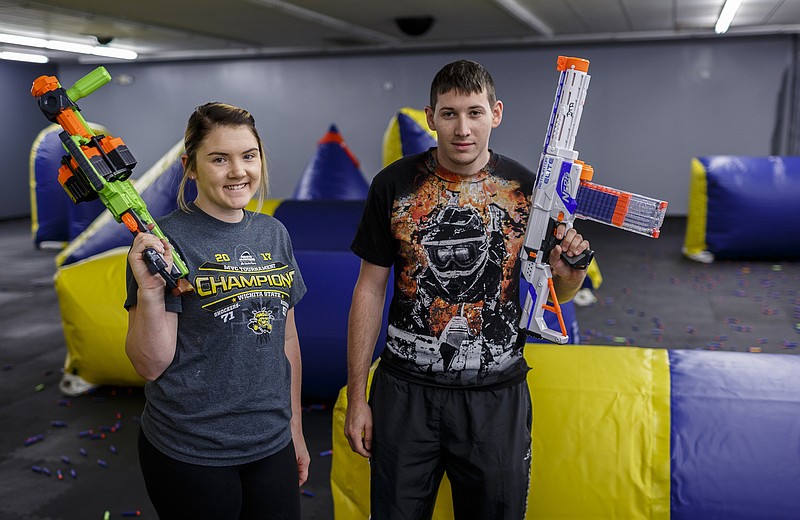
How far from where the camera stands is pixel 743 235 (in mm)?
6895

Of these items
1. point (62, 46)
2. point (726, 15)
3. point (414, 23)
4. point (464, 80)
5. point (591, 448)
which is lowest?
point (591, 448)

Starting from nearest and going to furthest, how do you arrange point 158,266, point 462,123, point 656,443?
point 158,266 → point 462,123 → point 656,443

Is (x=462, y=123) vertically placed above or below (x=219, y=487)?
above

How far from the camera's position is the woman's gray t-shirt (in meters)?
1.37

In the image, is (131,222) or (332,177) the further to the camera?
(332,177)

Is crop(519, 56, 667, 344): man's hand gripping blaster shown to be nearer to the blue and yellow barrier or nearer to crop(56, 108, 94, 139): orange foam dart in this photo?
the blue and yellow barrier

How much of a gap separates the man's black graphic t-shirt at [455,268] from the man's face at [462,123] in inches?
3.6

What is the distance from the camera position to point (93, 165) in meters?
1.29

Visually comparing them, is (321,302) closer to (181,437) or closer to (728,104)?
(181,437)

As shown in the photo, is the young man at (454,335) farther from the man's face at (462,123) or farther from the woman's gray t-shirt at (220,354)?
the woman's gray t-shirt at (220,354)

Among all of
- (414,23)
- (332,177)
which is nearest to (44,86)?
(332,177)

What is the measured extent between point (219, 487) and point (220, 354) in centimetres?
26

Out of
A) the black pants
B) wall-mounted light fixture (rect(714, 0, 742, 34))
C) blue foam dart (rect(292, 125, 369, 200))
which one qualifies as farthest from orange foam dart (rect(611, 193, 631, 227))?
wall-mounted light fixture (rect(714, 0, 742, 34))

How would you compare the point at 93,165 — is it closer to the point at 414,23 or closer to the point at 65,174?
the point at 65,174
